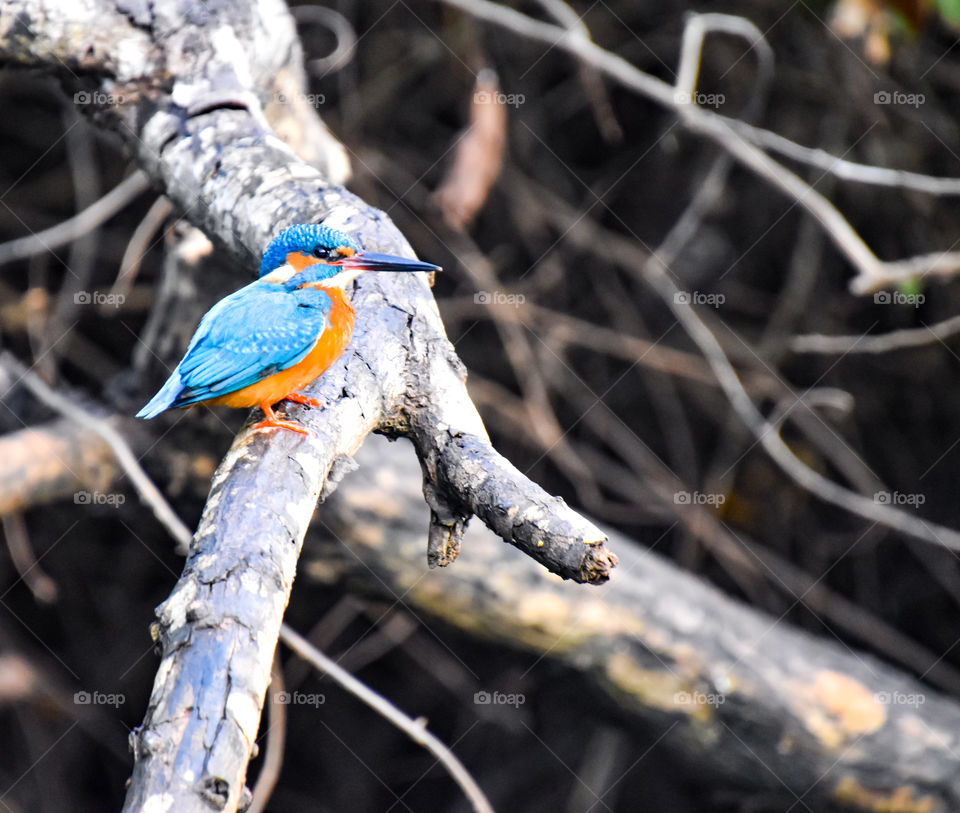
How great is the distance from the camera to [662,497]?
3.17m

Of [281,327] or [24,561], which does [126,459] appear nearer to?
[281,327]

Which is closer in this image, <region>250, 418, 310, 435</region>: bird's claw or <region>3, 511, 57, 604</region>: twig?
<region>250, 418, 310, 435</region>: bird's claw

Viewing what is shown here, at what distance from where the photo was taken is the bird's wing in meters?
1.50

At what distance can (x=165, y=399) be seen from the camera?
60.6 inches

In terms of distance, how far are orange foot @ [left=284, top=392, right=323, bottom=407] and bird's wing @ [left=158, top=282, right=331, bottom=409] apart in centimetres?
6

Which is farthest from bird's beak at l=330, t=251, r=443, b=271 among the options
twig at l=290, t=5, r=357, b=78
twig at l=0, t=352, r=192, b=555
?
twig at l=290, t=5, r=357, b=78

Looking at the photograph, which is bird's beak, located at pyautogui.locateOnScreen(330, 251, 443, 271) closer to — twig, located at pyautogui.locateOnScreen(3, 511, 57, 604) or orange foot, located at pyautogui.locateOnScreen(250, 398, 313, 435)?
orange foot, located at pyautogui.locateOnScreen(250, 398, 313, 435)

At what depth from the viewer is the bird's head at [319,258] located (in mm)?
1576

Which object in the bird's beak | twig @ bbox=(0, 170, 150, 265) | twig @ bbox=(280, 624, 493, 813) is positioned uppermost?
the bird's beak

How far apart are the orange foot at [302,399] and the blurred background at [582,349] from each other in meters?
1.64

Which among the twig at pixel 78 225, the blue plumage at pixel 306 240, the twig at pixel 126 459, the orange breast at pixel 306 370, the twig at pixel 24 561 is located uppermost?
the blue plumage at pixel 306 240

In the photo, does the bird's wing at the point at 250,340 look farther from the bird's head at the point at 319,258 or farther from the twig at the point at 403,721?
the twig at the point at 403,721

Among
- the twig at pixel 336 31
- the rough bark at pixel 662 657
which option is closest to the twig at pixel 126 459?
the rough bark at pixel 662 657

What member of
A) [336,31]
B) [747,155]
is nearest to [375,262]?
[747,155]
